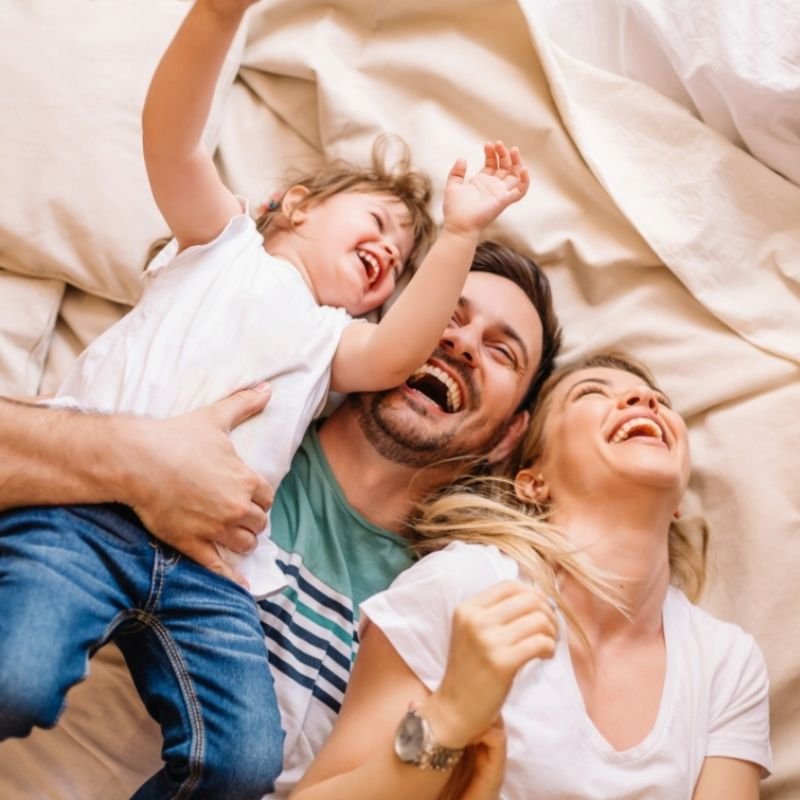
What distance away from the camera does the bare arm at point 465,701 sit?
116 cm

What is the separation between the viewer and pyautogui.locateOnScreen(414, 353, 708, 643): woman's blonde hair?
59.7 inches

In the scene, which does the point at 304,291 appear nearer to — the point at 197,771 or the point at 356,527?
the point at 356,527

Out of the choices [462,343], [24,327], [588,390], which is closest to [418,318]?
[462,343]

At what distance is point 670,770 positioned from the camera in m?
1.45

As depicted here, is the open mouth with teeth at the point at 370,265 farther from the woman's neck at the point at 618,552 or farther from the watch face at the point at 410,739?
the watch face at the point at 410,739

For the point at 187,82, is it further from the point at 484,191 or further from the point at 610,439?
the point at 610,439

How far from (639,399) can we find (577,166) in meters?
0.47

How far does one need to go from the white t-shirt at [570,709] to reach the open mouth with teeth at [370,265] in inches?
17.7

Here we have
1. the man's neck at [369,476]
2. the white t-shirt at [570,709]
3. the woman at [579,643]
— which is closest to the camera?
the woman at [579,643]

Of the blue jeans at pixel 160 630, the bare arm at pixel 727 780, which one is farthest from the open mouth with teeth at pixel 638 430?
the blue jeans at pixel 160 630

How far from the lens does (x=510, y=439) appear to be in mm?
1779

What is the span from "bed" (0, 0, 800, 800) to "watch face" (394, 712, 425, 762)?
689mm

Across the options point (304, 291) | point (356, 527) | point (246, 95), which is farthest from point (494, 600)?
point (246, 95)

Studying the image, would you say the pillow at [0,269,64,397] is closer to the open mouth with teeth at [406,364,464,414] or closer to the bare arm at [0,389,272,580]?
the bare arm at [0,389,272,580]
